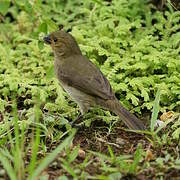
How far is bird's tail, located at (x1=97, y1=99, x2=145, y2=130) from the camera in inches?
208

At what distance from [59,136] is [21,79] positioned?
1.32m

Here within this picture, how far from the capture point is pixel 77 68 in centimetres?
590

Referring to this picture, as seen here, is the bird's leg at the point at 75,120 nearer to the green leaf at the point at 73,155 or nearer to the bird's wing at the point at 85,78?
the bird's wing at the point at 85,78

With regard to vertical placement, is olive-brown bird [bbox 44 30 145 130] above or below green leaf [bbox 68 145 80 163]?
above

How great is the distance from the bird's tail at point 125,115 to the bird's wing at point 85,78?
0.08 metres

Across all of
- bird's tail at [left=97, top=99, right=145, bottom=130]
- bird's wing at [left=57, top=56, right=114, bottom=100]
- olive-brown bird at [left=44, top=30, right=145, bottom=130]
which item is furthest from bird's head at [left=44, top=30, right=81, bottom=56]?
bird's tail at [left=97, top=99, right=145, bottom=130]

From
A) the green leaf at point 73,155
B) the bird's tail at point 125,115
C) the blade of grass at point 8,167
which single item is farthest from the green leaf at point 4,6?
the blade of grass at point 8,167

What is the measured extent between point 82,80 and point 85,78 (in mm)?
44

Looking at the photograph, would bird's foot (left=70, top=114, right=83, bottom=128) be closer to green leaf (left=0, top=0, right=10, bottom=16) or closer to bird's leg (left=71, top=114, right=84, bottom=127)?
bird's leg (left=71, top=114, right=84, bottom=127)

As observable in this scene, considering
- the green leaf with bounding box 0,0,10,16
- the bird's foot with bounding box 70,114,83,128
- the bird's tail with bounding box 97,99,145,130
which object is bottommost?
the bird's foot with bounding box 70,114,83,128

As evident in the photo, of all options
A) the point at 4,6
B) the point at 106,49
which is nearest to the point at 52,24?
the point at 4,6

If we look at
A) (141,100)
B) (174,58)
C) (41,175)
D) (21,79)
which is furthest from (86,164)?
(174,58)

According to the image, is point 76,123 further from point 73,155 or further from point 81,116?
point 73,155

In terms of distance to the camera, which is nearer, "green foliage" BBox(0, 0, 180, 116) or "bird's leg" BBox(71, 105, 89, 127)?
"bird's leg" BBox(71, 105, 89, 127)
